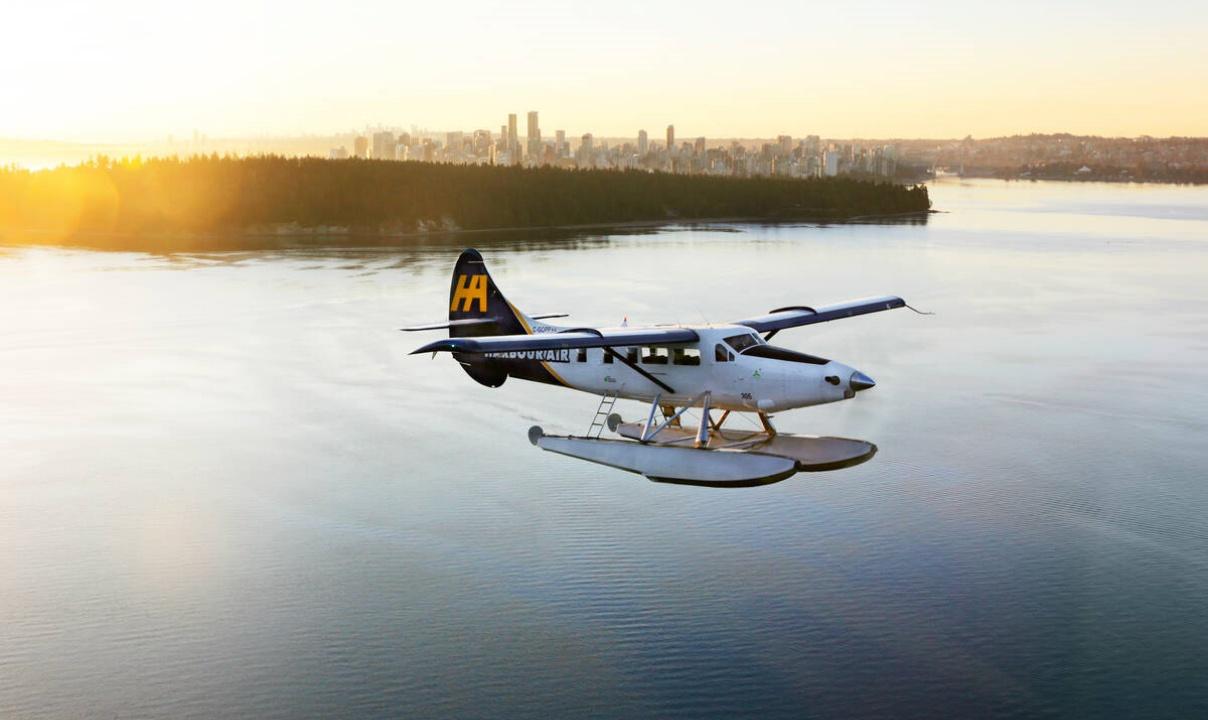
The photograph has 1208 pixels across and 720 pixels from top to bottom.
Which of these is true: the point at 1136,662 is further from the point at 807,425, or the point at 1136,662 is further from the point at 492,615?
the point at 807,425

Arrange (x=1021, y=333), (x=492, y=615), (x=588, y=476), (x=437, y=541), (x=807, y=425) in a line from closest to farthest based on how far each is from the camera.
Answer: (x=492, y=615) → (x=437, y=541) → (x=588, y=476) → (x=807, y=425) → (x=1021, y=333)

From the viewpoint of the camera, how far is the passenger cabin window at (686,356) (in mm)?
19391

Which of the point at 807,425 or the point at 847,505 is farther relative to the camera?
the point at 807,425

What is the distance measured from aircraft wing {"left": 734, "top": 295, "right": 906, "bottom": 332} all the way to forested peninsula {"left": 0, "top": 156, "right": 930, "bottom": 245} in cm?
8718

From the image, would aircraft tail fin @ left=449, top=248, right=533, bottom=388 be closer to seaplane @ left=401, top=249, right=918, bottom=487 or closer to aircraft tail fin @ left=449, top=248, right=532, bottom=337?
aircraft tail fin @ left=449, top=248, right=532, bottom=337

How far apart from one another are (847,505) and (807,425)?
5.86 m

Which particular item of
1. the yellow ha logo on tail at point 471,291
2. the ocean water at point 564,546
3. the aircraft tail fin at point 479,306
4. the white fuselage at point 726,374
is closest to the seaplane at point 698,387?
the white fuselage at point 726,374

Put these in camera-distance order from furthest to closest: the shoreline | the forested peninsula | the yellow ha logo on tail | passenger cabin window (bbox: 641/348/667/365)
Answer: the forested peninsula → the shoreline → the yellow ha logo on tail → passenger cabin window (bbox: 641/348/667/365)

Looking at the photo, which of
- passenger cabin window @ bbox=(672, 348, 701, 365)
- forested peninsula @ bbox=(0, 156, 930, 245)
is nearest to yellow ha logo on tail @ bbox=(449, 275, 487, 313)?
passenger cabin window @ bbox=(672, 348, 701, 365)

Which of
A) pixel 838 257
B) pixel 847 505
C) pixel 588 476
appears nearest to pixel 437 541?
pixel 588 476

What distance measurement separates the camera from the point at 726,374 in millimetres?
19078

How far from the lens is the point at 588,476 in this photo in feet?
73.5

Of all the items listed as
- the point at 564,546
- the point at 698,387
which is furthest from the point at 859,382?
the point at 564,546

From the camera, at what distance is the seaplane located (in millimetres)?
18438
